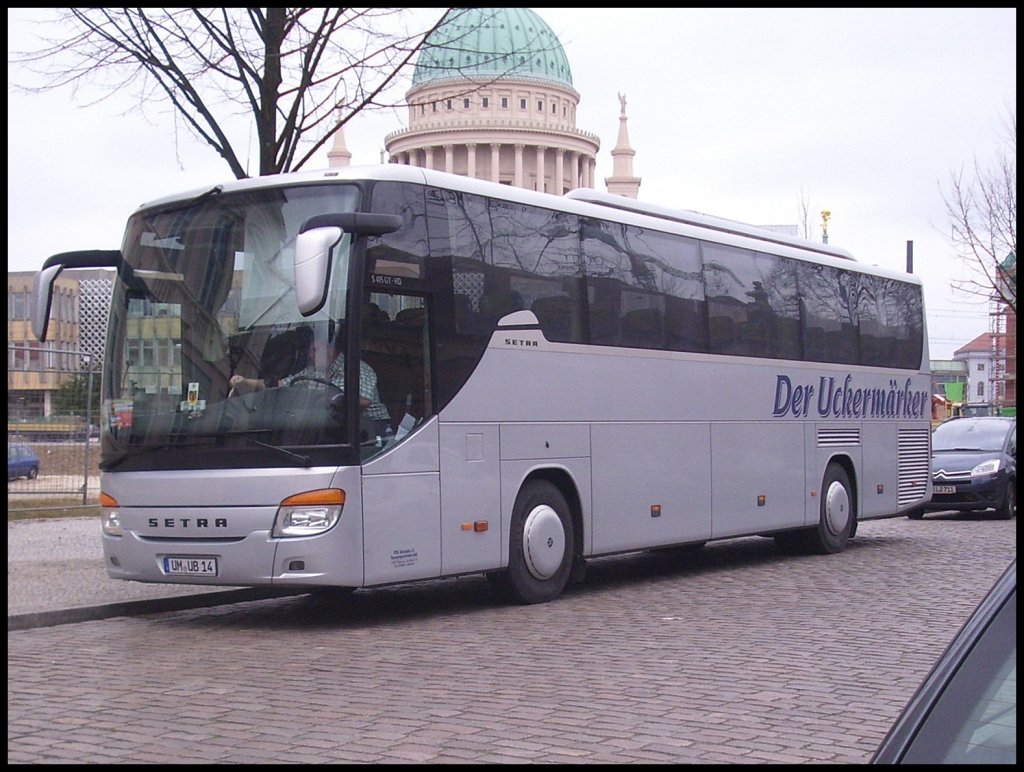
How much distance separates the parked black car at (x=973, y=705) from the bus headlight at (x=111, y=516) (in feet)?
31.5

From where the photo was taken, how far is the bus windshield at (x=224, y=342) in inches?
426

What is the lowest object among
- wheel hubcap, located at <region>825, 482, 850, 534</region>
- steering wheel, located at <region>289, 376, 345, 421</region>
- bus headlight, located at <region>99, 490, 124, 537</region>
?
wheel hubcap, located at <region>825, 482, 850, 534</region>

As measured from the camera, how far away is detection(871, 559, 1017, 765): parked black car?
2631 millimetres

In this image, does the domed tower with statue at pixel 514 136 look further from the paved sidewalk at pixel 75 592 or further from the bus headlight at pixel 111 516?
the bus headlight at pixel 111 516

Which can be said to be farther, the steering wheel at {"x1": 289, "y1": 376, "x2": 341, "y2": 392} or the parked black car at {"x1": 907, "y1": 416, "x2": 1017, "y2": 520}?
the parked black car at {"x1": 907, "y1": 416, "x2": 1017, "y2": 520}

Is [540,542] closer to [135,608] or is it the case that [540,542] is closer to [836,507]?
[135,608]

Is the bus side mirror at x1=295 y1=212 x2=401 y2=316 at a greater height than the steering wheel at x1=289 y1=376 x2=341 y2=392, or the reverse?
the bus side mirror at x1=295 y1=212 x2=401 y2=316

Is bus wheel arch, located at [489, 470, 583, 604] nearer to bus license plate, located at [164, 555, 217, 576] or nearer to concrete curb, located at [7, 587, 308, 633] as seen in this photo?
concrete curb, located at [7, 587, 308, 633]

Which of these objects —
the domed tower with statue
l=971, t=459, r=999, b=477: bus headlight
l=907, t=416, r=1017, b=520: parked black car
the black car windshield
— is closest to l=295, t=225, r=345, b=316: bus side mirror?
l=907, t=416, r=1017, b=520: parked black car

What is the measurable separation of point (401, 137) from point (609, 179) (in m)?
30.3

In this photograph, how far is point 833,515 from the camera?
18047 millimetres

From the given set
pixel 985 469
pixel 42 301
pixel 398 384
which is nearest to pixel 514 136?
pixel 985 469

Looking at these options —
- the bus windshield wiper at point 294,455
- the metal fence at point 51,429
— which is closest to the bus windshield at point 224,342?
the bus windshield wiper at point 294,455

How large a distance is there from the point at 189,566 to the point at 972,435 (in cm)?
1919
